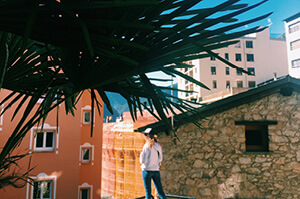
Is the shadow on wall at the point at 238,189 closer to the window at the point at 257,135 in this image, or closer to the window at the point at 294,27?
the window at the point at 257,135

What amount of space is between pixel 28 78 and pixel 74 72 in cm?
36

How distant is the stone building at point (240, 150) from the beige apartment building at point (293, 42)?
1219 inches

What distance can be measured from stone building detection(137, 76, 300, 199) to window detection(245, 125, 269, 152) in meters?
0.03

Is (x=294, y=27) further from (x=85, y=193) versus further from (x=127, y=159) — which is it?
(x=85, y=193)

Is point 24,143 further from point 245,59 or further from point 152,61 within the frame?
point 245,59

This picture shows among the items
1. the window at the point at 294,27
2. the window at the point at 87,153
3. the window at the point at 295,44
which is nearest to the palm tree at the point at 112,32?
the window at the point at 87,153

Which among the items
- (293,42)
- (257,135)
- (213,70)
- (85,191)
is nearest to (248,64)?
(213,70)

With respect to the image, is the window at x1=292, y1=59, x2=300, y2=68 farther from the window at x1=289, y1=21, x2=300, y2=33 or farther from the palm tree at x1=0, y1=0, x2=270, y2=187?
the palm tree at x1=0, y1=0, x2=270, y2=187

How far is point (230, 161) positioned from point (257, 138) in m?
1.51

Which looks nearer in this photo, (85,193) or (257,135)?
(257,135)

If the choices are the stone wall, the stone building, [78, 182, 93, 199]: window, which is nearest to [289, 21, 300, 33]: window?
the stone building

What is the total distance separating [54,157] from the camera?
10.4 m

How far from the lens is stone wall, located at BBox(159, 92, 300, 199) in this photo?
670 cm

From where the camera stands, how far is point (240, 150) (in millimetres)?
Answer: 6973
